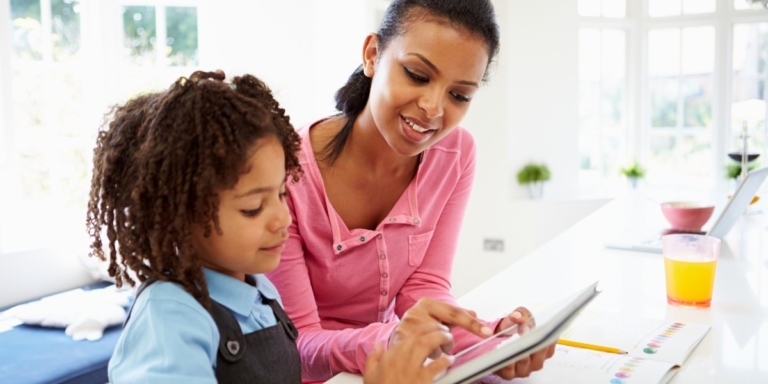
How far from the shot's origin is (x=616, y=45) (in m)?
5.64

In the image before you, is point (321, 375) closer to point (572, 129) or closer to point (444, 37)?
point (444, 37)

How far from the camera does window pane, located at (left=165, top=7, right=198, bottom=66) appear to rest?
4195 millimetres

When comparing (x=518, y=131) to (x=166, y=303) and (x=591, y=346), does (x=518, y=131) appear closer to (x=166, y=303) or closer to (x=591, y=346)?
(x=591, y=346)

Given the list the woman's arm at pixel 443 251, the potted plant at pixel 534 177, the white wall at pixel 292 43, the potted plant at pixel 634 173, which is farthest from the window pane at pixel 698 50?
the woman's arm at pixel 443 251

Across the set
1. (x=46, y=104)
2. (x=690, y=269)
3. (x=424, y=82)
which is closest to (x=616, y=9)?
(x=46, y=104)

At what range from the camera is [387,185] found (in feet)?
5.36

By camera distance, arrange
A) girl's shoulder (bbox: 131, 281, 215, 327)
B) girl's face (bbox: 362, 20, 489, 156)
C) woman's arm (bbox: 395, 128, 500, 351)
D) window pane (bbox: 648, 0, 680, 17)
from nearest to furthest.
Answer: girl's shoulder (bbox: 131, 281, 215, 327), girl's face (bbox: 362, 20, 489, 156), woman's arm (bbox: 395, 128, 500, 351), window pane (bbox: 648, 0, 680, 17)

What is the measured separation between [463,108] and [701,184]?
15.1ft

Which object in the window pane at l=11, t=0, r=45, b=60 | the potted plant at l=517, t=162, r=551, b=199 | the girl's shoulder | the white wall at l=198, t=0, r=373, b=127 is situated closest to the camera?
the girl's shoulder

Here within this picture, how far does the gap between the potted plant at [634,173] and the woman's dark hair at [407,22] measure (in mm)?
4260

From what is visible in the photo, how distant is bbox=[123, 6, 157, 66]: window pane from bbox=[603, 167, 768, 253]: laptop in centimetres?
293

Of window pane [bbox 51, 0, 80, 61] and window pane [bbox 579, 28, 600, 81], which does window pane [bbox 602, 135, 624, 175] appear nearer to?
window pane [bbox 579, 28, 600, 81]

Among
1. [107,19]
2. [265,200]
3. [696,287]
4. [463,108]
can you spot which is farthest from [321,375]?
[107,19]

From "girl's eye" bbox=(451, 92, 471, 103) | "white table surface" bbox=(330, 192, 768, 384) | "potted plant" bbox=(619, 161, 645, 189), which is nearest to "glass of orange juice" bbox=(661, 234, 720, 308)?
"white table surface" bbox=(330, 192, 768, 384)
